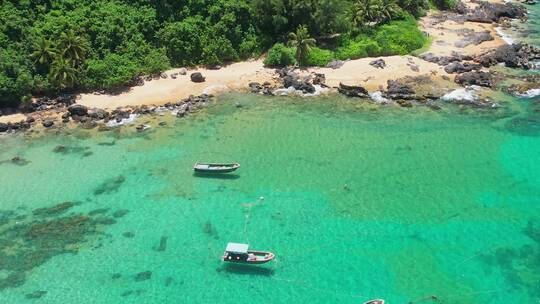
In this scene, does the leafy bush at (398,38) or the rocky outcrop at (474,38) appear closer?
the leafy bush at (398,38)

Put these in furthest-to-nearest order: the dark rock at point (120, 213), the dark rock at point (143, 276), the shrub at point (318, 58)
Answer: the shrub at point (318, 58)
the dark rock at point (120, 213)
the dark rock at point (143, 276)

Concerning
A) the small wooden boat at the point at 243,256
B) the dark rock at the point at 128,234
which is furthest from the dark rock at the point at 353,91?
the dark rock at the point at 128,234

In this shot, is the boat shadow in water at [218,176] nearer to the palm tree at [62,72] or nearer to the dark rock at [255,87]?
the dark rock at [255,87]

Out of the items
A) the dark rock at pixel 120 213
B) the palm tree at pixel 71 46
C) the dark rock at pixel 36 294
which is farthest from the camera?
the palm tree at pixel 71 46

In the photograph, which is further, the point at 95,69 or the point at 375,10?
the point at 375,10

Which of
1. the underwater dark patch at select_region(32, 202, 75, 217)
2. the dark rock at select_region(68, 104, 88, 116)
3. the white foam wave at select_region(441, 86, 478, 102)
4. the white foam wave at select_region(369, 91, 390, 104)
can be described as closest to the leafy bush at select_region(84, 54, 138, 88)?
the dark rock at select_region(68, 104, 88, 116)

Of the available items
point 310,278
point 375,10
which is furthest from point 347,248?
point 375,10

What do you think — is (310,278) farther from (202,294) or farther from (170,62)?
(170,62)

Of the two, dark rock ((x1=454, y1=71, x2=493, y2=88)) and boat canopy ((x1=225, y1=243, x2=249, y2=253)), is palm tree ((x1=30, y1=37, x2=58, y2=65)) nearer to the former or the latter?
boat canopy ((x1=225, y1=243, x2=249, y2=253))
